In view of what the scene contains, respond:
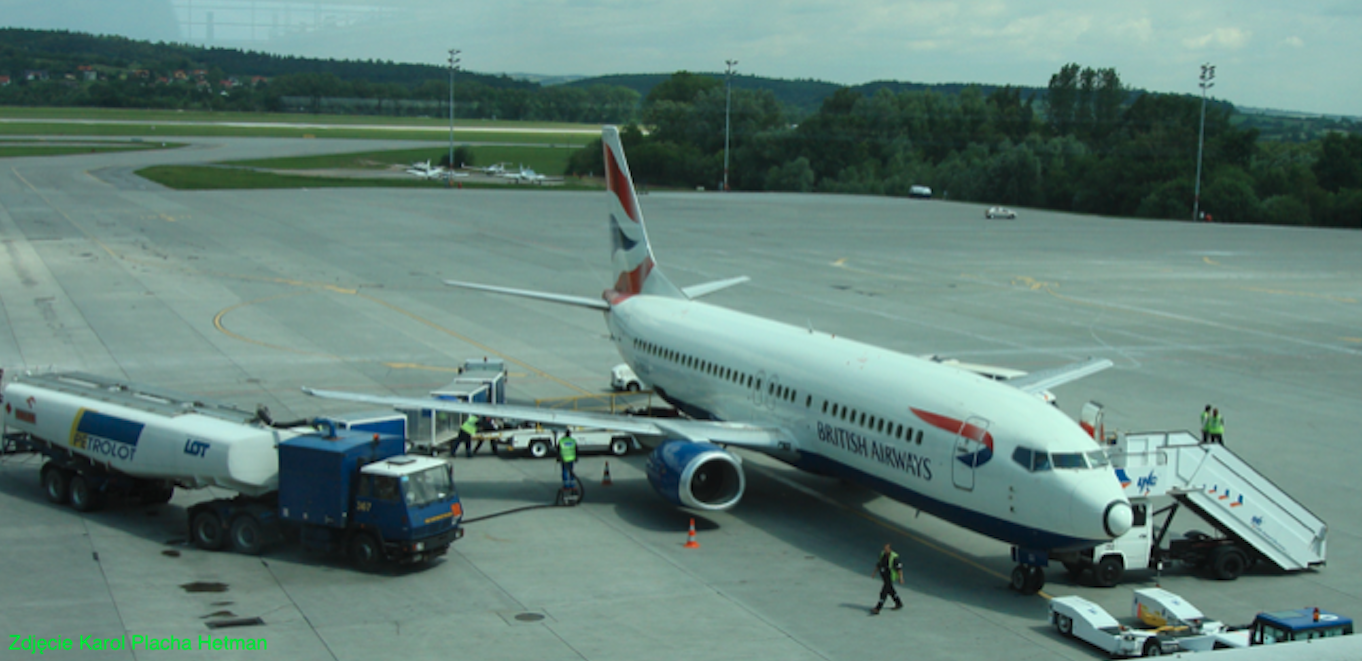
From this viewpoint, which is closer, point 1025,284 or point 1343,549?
point 1343,549

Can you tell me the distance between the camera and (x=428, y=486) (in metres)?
24.3

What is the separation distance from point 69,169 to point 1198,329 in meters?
131

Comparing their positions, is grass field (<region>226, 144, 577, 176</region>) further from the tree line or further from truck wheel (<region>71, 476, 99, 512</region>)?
truck wheel (<region>71, 476, 99, 512</region>)

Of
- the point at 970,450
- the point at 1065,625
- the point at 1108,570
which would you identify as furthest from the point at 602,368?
the point at 1065,625

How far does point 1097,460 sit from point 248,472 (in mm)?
17381

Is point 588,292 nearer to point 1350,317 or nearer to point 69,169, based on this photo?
point 1350,317

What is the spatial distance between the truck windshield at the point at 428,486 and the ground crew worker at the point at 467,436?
8951 mm

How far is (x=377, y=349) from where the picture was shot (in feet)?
159

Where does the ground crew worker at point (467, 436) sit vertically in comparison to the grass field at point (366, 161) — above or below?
below

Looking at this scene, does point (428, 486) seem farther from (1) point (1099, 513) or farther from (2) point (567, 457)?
(1) point (1099, 513)

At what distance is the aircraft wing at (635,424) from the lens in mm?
28641

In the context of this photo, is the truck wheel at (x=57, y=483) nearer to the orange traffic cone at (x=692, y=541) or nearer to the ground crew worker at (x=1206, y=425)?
the orange traffic cone at (x=692, y=541)

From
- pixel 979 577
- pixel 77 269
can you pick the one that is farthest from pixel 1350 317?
pixel 77 269

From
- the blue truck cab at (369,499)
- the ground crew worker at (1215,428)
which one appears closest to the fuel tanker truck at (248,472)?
the blue truck cab at (369,499)
